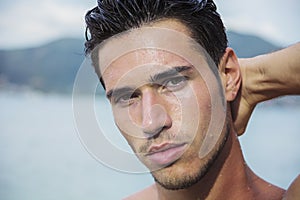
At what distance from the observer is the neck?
1046 millimetres

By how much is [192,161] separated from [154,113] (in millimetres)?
119

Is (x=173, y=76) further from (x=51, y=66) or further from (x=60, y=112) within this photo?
(x=51, y=66)

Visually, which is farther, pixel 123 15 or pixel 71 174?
pixel 71 174

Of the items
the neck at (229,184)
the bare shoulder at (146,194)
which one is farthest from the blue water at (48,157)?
the neck at (229,184)

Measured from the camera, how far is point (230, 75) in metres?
1.03

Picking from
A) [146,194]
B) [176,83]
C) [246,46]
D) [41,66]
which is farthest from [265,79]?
[41,66]

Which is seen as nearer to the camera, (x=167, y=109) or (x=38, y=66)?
(x=167, y=109)

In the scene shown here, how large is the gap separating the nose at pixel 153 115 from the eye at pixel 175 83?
0.08ft

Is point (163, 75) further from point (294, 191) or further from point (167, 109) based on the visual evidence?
point (294, 191)

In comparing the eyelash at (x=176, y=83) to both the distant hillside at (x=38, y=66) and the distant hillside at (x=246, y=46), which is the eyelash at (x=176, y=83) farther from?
the distant hillside at (x=38, y=66)

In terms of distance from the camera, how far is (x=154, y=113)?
91 centimetres

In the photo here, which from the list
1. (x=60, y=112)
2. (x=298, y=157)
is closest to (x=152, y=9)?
(x=60, y=112)

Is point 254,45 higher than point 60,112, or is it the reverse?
point 254,45

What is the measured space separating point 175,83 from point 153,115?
7 centimetres
